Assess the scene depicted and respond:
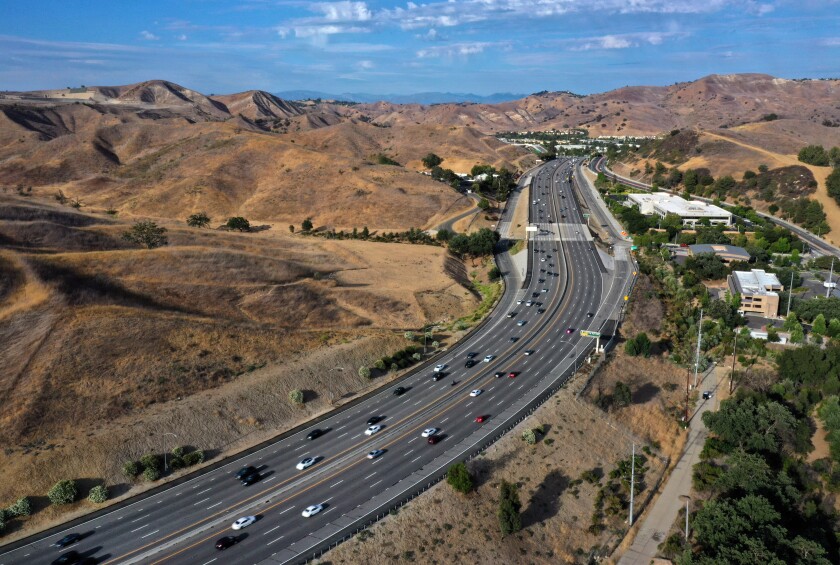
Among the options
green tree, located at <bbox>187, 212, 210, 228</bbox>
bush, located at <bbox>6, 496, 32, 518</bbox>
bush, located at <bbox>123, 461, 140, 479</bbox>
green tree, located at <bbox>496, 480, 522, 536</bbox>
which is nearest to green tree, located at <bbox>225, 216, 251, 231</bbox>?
green tree, located at <bbox>187, 212, 210, 228</bbox>

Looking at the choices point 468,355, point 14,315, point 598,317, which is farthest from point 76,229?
point 598,317

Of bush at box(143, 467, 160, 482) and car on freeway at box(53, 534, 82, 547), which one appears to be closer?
car on freeway at box(53, 534, 82, 547)

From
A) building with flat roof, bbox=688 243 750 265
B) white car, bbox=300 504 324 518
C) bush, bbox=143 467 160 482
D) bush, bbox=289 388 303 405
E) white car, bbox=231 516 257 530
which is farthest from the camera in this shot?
building with flat roof, bbox=688 243 750 265

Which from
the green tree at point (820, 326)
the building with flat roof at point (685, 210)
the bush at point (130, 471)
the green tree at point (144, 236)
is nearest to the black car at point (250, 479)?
the bush at point (130, 471)

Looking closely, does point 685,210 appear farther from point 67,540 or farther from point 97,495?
point 67,540

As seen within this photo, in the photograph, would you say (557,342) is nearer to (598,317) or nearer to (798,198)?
(598,317)

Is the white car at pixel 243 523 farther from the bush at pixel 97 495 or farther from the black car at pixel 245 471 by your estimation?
the bush at pixel 97 495

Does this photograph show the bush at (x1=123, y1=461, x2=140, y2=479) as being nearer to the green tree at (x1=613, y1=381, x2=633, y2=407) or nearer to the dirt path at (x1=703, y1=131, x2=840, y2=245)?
the green tree at (x1=613, y1=381, x2=633, y2=407)
